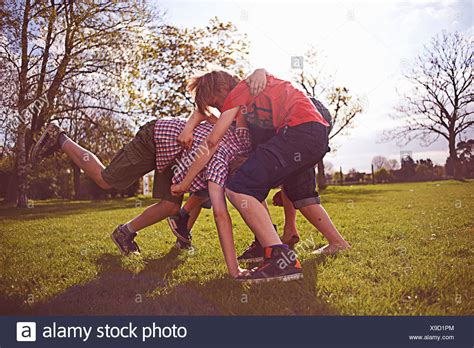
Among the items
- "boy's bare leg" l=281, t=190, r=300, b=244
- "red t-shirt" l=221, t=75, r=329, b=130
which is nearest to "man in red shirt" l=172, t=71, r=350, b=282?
"red t-shirt" l=221, t=75, r=329, b=130

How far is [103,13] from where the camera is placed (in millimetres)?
7586

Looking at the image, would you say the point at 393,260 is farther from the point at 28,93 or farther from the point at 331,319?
the point at 28,93

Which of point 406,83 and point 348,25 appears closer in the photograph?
point 348,25

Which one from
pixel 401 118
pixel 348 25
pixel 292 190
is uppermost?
pixel 348 25

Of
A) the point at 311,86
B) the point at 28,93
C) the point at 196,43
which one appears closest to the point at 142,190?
the point at 196,43

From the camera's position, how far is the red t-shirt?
7.48 ft

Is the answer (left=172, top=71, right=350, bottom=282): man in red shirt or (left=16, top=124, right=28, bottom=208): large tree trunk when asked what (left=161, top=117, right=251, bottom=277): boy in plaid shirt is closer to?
(left=172, top=71, right=350, bottom=282): man in red shirt

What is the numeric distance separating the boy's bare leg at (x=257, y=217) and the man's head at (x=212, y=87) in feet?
2.22

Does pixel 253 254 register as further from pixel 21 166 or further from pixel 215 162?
pixel 21 166

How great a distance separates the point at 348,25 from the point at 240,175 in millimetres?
1896

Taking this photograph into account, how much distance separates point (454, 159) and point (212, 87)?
300cm

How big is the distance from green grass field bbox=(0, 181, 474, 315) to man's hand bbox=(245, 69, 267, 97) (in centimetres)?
104

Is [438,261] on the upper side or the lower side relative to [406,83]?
lower

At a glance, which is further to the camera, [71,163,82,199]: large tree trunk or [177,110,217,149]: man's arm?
[71,163,82,199]: large tree trunk
